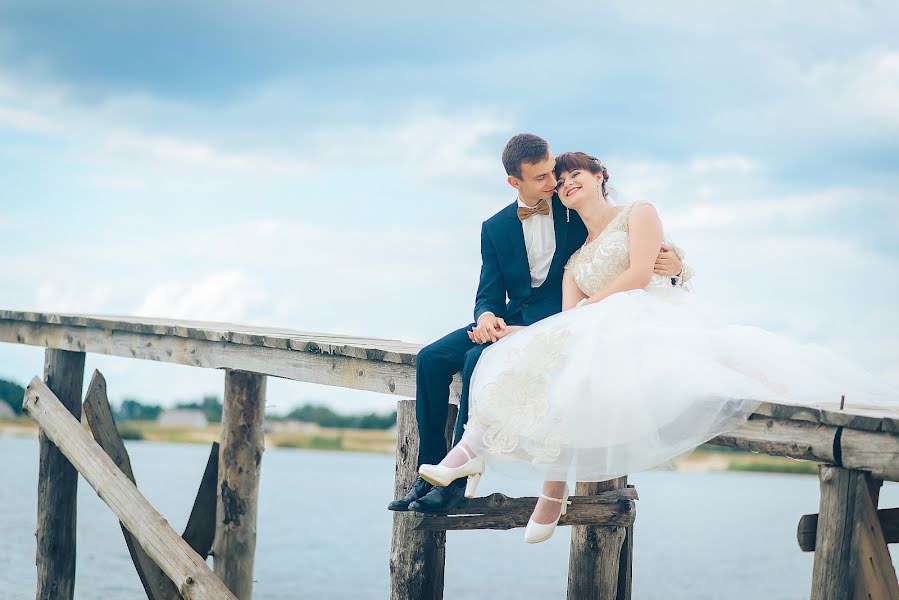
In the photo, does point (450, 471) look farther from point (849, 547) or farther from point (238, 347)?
point (238, 347)

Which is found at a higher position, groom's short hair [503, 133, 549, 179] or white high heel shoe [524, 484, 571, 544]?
groom's short hair [503, 133, 549, 179]

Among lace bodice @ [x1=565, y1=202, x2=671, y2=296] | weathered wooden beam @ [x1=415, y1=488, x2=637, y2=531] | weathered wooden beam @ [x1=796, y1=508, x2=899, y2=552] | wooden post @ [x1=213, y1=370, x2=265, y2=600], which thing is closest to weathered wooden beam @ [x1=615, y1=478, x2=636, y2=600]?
weathered wooden beam @ [x1=415, y1=488, x2=637, y2=531]

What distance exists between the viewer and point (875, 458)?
11.7ft

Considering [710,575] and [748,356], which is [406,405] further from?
[710,575]

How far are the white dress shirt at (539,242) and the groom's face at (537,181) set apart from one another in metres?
0.06

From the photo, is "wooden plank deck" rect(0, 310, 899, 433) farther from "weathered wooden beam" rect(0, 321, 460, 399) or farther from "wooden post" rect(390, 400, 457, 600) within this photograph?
"wooden post" rect(390, 400, 457, 600)

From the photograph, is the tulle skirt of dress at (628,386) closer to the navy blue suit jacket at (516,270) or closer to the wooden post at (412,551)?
the navy blue suit jacket at (516,270)

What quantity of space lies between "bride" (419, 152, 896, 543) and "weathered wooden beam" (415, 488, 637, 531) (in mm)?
379

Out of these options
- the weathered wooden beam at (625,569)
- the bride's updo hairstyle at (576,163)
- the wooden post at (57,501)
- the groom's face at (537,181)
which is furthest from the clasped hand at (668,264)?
the wooden post at (57,501)

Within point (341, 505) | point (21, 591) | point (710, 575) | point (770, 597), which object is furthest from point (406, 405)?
point (341, 505)

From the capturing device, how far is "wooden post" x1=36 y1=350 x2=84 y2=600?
8203 mm

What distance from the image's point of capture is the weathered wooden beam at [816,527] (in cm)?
408

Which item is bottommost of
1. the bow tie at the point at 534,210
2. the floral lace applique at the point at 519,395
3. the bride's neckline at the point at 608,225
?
the floral lace applique at the point at 519,395

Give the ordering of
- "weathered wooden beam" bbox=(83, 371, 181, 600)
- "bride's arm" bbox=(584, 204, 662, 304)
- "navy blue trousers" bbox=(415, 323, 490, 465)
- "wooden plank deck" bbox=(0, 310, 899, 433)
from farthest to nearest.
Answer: "weathered wooden beam" bbox=(83, 371, 181, 600)
"navy blue trousers" bbox=(415, 323, 490, 465)
"bride's arm" bbox=(584, 204, 662, 304)
"wooden plank deck" bbox=(0, 310, 899, 433)
